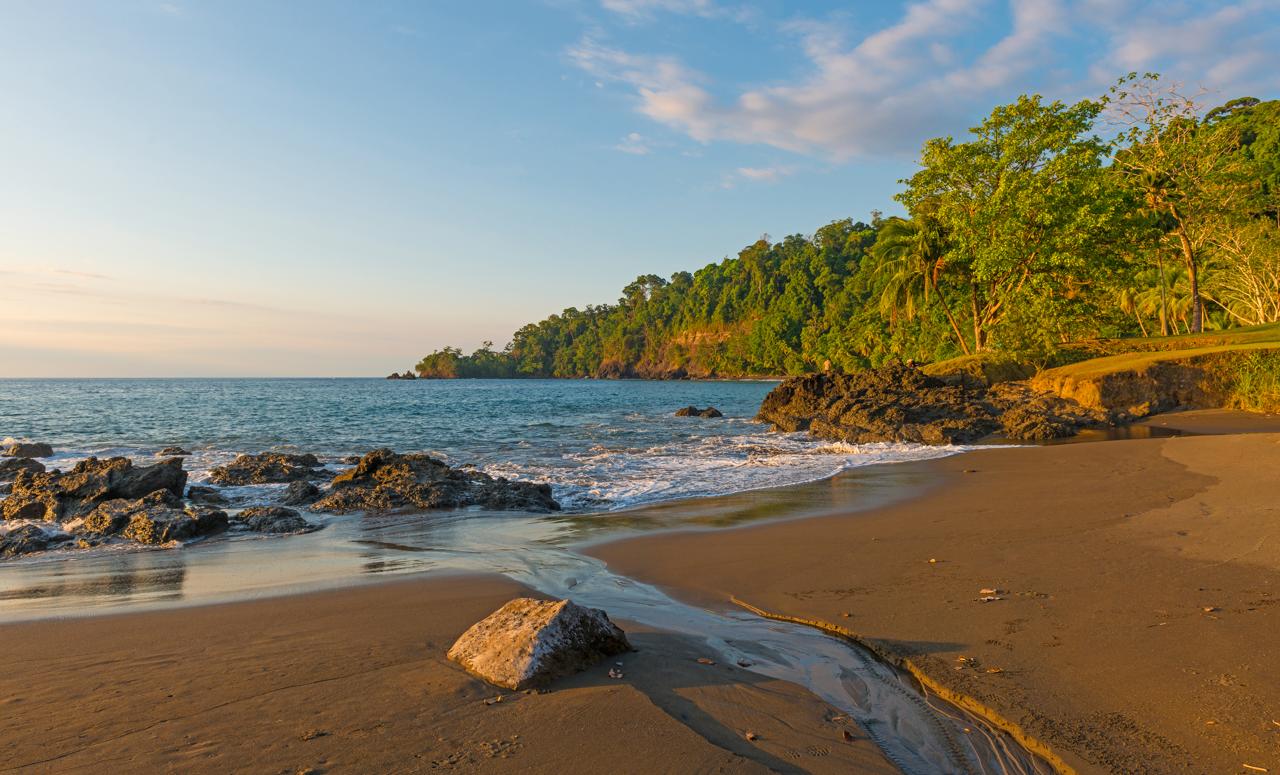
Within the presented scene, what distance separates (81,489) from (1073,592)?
14.6 m

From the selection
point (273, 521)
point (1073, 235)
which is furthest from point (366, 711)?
point (1073, 235)

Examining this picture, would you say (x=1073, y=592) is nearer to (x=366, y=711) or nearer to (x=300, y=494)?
(x=366, y=711)

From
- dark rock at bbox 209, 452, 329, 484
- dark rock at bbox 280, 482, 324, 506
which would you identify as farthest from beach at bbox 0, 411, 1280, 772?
dark rock at bbox 209, 452, 329, 484

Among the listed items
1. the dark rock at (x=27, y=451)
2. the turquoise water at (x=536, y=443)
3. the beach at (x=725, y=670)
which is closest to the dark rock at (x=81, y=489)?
the turquoise water at (x=536, y=443)

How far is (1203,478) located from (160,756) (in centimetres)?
1310

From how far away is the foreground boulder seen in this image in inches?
162

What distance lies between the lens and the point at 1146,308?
5650cm

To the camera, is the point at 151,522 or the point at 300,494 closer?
the point at 151,522

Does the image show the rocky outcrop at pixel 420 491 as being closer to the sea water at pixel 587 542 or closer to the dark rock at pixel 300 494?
the dark rock at pixel 300 494

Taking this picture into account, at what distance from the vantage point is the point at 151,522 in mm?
9641

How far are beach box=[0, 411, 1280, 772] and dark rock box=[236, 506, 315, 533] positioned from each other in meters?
4.35

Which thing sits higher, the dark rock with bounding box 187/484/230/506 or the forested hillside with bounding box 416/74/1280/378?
the forested hillside with bounding box 416/74/1280/378

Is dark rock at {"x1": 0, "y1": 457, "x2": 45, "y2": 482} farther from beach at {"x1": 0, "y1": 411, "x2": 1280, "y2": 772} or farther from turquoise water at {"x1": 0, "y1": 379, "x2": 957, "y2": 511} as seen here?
beach at {"x1": 0, "y1": 411, "x2": 1280, "y2": 772}

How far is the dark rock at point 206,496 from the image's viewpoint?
12758 millimetres
